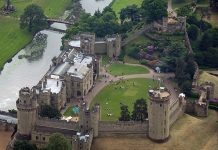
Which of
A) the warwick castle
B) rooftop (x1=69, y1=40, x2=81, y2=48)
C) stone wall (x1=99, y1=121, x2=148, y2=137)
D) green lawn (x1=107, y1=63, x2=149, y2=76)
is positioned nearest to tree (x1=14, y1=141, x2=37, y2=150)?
the warwick castle

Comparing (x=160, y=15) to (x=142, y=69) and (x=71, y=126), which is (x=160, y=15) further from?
(x=71, y=126)

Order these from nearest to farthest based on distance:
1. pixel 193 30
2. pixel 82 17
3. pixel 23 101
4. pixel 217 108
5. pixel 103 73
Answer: pixel 23 101
pixel 217 108
pixel 103 73
pixel 193 30
pixel 82 17

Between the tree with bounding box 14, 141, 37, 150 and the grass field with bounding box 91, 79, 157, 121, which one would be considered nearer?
the tree with bounding box 14, 141, 37, 150

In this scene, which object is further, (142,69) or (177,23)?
(177,23)

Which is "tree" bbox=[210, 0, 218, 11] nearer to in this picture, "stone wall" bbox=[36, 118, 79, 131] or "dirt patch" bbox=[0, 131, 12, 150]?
"stone wall" bbox=[36, 118, 79, 131]

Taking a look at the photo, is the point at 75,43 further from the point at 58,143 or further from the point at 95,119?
the point at 58,143

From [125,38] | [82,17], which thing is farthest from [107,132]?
[82,17]

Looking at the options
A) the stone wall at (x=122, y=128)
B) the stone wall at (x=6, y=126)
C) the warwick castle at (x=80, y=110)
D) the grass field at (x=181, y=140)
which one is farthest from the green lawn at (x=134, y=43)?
the stone wall at (x=6, y=126)
